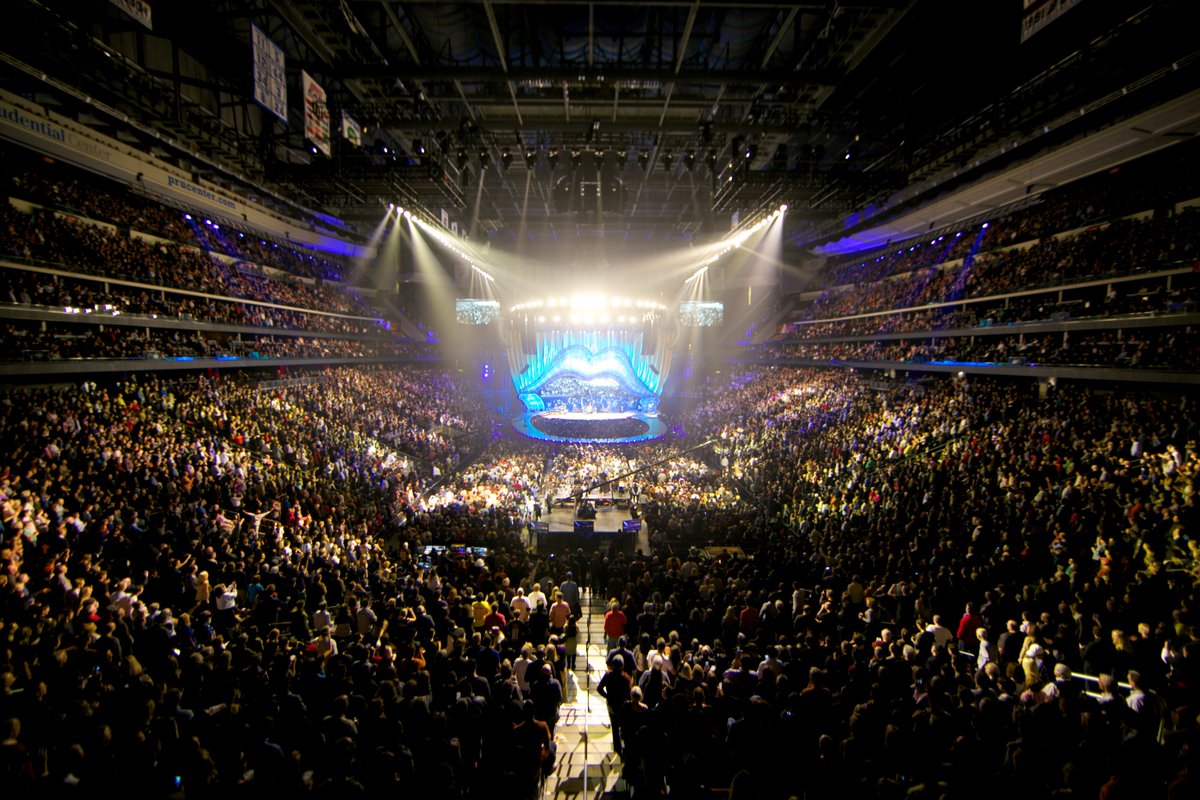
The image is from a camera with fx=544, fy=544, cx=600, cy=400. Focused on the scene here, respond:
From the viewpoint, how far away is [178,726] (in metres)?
4.89

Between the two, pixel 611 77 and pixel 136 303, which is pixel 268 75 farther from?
pixel 136 303

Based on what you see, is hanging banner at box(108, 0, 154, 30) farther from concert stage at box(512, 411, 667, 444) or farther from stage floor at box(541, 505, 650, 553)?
concert stage at box(512, 411, 667, 444)

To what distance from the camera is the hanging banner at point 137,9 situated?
9117 millimetres

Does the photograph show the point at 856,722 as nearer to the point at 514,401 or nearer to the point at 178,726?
the point at 178,726

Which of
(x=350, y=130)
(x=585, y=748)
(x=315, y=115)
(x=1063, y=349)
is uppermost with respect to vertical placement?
(x=350, y=130)

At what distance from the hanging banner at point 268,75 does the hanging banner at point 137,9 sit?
1.66 meters

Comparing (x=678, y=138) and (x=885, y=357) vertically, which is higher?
(x=678, y=138)

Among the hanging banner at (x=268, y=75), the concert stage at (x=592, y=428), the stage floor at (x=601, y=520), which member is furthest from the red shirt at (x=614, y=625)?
the concert stage at (x=592, y=428)

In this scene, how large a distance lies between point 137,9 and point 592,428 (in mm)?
26567

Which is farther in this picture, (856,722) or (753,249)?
(753,249)

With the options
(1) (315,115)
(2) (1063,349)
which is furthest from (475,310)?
(2) (1063,349)

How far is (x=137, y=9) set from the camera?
9.52m

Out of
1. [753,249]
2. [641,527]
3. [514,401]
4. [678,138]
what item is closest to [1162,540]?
[641,527]

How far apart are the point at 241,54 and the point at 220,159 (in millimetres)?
5180
